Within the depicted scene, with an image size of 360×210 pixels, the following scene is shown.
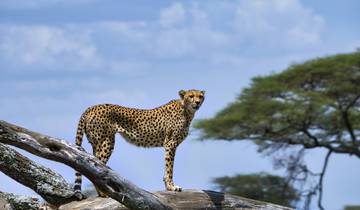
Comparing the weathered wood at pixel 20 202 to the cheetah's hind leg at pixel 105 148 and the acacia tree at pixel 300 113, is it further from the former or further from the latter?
the acacia tree at pixel 300 113

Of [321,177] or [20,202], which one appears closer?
[20,202]

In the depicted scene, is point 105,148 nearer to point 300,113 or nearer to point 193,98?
point 193,98

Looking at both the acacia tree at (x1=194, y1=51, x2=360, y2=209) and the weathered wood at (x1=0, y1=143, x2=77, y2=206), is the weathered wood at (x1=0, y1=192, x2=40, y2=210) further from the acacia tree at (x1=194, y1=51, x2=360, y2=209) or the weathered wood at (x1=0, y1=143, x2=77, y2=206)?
the acacia tree at (x1=194, y1=51, x2=360, y2=209)

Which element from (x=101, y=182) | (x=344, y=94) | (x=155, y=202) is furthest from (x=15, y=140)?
(x=344, y=94)

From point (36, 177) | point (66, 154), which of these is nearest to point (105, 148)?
point (36, 177)

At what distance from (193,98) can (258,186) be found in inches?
652

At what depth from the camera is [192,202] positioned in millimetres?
9406

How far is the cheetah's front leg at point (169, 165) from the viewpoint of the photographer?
31.5 feet

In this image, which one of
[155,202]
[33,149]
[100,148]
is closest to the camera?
[33,149]

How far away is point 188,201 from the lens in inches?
370

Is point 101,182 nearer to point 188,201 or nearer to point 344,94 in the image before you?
point 188,201

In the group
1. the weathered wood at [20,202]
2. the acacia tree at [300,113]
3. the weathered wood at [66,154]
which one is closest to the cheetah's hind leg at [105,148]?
the weathered wood at [20,202]

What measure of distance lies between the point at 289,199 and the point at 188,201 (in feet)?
55.0

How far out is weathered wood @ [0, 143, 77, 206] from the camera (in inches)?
350
